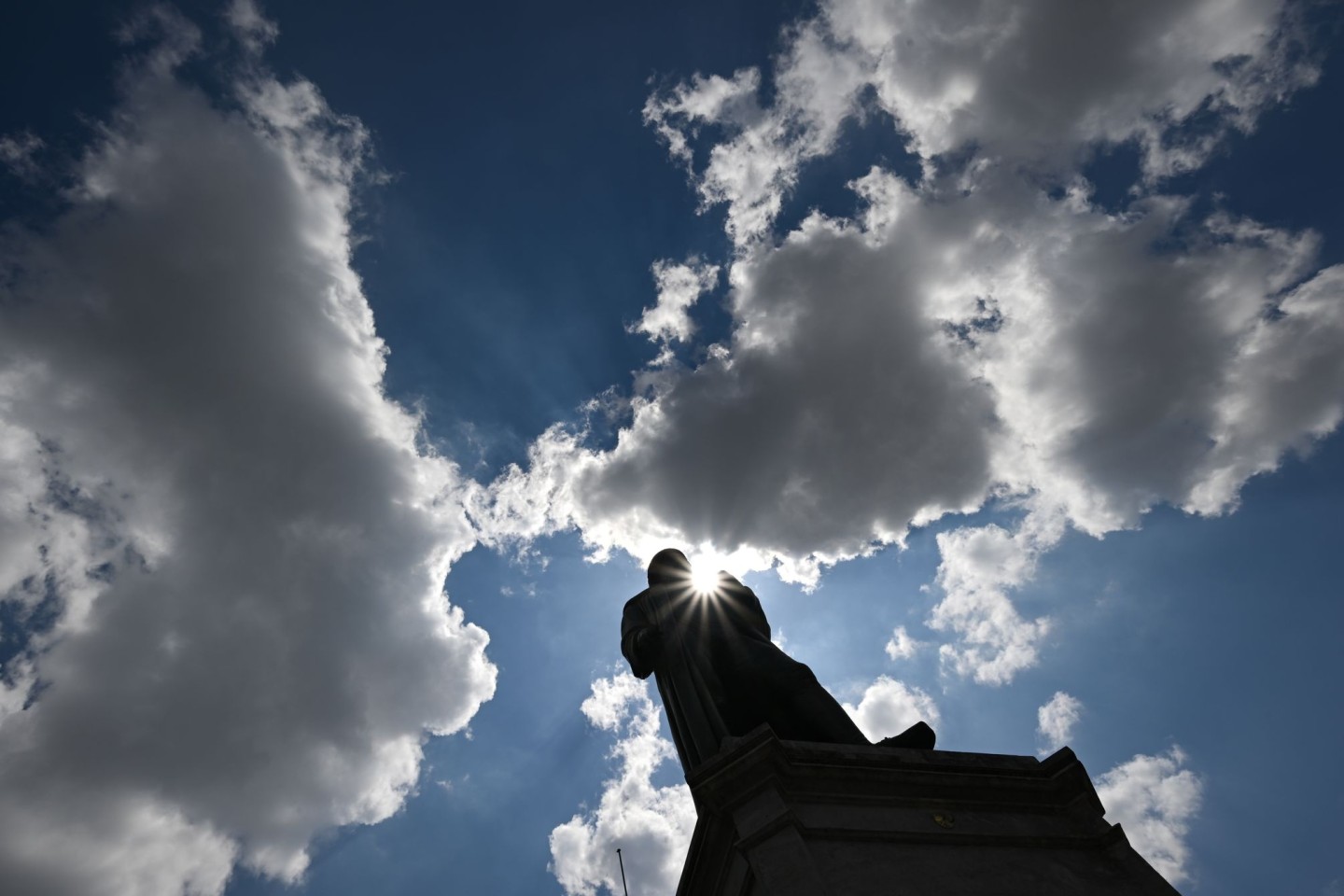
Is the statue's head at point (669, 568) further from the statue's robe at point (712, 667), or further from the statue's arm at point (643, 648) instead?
the statue's arm at point (643, 648)

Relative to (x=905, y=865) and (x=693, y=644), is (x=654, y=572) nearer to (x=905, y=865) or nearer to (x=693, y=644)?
(x=693, y=644)

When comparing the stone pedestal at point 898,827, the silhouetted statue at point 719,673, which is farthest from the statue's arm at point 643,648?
the stone pedestal at point 898,827

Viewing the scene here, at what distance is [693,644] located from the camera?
977 cm

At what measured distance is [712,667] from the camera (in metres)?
9.44

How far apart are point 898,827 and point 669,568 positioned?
18.7 feet

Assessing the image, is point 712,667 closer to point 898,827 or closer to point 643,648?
point 643,648

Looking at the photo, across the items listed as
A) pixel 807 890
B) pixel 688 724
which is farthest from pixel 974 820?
pixel 688 724

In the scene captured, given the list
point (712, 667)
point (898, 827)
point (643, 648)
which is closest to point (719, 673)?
point (712, 667)

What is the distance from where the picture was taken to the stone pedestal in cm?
573

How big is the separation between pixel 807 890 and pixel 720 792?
107 centimetres

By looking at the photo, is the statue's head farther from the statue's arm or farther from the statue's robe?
the statue's arm

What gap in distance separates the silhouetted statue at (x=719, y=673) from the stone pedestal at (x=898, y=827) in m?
0.91

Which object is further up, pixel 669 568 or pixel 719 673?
pixel 669 568

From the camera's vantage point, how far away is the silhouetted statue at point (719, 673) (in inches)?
331
